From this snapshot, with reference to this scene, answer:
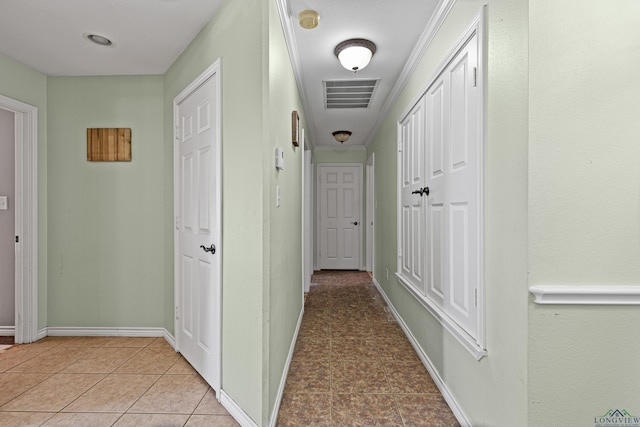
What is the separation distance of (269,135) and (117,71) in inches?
77.6

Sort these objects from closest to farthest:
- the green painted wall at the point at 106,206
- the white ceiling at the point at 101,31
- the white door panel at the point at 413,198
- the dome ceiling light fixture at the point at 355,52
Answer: the white ceiling at the point at 101,31 < the dome ceiling light fixture at the point at 355,52 < the white door panel at the point at 413,198 < the green painted wall at the point at 106,206

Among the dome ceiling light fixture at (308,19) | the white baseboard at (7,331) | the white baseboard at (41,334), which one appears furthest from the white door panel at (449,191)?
the white baseboard at (7,331)

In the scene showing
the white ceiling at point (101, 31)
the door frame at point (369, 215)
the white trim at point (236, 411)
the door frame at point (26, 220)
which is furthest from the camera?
the door frame at point (369, 215)

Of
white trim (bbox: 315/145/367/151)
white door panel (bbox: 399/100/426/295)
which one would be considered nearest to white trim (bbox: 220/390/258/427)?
white door panel (bbox: 399/100/426/295)

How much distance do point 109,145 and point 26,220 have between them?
901mm

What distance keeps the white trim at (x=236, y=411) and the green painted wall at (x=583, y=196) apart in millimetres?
1235

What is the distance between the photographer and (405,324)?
2.77 metres

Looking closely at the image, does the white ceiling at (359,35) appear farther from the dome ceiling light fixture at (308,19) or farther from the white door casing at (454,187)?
the white door casing at (454,187)

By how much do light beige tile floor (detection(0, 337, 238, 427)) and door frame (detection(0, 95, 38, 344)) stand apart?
0.21 m

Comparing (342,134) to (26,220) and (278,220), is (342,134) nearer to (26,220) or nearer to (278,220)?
(278,220)

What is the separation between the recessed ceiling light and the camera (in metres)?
2.11

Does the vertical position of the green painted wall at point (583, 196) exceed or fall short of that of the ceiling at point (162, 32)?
it falls short

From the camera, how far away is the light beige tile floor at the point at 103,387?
5.45 ft

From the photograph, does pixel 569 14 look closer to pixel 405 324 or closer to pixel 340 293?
pixel 405 324
